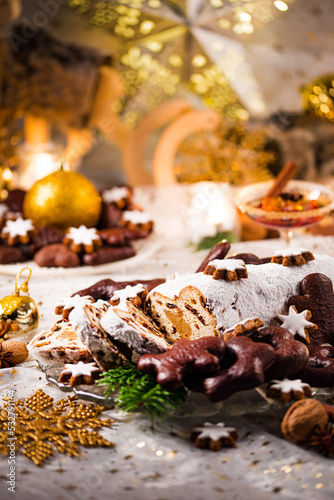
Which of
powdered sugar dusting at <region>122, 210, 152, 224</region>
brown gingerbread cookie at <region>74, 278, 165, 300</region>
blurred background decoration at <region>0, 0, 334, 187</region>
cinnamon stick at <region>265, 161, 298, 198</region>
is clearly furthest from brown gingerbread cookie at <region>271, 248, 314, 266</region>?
blurred background decoration at <region>0, 0, 334, 187</region>

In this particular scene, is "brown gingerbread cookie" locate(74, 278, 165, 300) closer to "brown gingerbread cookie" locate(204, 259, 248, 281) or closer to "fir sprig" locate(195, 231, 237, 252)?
"brown gingerbread cookie" locate(204, 259, 248, 281)

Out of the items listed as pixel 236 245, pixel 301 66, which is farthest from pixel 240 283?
pixel 301 66

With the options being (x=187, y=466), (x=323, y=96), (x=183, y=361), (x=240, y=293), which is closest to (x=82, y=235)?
(x=240, y=293)

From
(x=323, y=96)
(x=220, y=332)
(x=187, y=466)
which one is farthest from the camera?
(x=323, y=96)

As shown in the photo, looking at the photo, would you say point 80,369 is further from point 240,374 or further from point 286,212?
point 286,212

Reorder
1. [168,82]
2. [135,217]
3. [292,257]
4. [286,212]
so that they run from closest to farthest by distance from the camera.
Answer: [292,257]
[286,212]
[135,217]
[168,82]

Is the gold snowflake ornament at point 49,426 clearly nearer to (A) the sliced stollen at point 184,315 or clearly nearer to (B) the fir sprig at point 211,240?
(A) the sliced stollen at point 184,315

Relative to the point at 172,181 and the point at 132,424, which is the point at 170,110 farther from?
the point at 132,424
